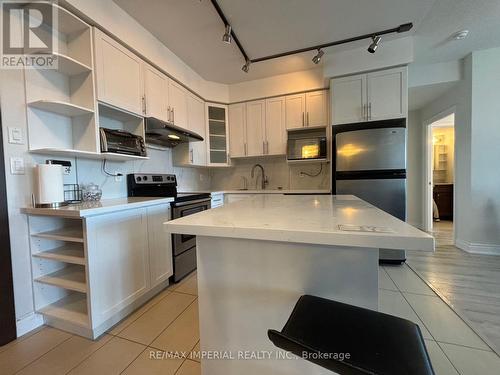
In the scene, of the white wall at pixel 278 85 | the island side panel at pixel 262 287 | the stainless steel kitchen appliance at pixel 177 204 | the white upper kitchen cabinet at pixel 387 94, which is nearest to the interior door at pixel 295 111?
→ the white wall at pixel 278 85

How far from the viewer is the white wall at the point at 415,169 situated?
4.25m

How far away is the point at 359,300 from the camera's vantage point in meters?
0.82

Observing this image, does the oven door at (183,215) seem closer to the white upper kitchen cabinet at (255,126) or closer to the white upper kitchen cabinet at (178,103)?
the white upper kitchen cabinet at (178,103)

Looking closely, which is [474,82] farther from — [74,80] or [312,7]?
[74,80]

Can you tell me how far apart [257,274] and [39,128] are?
201cm

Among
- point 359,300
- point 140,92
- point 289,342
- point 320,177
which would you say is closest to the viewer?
point 289,342

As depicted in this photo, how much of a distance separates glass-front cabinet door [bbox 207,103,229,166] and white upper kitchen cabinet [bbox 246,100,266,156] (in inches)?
15.8

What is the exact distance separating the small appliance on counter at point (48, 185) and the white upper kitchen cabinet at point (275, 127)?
2.67 m

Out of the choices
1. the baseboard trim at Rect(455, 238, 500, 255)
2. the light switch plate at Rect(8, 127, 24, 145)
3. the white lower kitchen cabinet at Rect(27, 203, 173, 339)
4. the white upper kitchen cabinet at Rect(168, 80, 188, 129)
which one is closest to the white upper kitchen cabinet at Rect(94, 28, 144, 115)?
the white upper kitchen cabinet at Rect(168, 80, 188, 129)

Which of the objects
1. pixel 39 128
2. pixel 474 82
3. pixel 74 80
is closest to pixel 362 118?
pixel 474 82

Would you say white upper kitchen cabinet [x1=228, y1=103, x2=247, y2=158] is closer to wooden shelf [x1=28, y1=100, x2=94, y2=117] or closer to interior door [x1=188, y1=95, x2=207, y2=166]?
interior door [x1=188, y1=95, x2=207, y2=166]

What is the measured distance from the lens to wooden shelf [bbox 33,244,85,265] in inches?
58.3

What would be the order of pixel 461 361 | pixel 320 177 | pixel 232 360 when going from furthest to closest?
1. pixel 320 177
2. pixel 461 361
3. pixel 232 360

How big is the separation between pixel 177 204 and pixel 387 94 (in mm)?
2859
